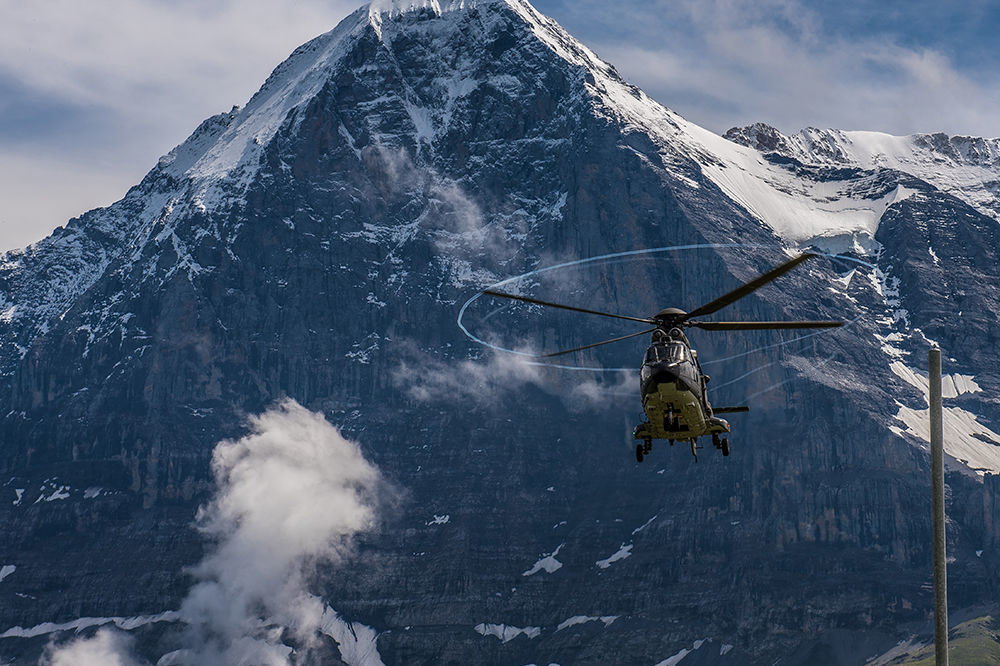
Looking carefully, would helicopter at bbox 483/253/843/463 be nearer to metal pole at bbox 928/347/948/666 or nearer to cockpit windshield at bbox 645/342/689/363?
cockpit windshield at bbox 645/342/689/363

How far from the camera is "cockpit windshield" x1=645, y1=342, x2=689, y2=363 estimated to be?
108625 mm

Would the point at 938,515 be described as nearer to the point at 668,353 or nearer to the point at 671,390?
the point at 671,390

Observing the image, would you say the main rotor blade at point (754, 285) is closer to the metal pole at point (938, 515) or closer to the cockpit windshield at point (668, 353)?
the cockpit windshield at point (668, 353)

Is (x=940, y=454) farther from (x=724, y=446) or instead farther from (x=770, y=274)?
(x=724, y=446)

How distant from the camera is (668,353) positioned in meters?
109

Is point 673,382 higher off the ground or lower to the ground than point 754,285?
lower

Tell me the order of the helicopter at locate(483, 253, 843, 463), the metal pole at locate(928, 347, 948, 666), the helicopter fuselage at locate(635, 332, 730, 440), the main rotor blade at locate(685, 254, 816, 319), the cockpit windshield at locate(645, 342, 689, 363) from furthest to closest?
1. the cockpit windshield at locate(645, 342, 689, 363)
2. the helicopter fuselage at locate(635, 332, 730, 440)
3. the helicopter at locate(483, 253, 843, 463)
4. the main rotor blade at locate(685, 254, 816, 319)
5. the metal pole at locate(928, 347, 948, 666)

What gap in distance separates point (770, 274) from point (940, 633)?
4281 cm

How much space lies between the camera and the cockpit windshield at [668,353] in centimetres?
10862

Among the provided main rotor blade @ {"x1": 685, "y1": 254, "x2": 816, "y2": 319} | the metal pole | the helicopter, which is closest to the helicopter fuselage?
the helicopter

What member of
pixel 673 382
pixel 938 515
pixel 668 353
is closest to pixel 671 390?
pixel 673 382

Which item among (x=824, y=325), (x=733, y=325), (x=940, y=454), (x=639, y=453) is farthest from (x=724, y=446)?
(x=940, y=454)

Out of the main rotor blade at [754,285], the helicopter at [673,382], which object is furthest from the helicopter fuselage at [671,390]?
the main rotor blade at [754,285]

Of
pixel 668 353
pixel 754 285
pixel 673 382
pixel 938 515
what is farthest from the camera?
pixel 668 353
